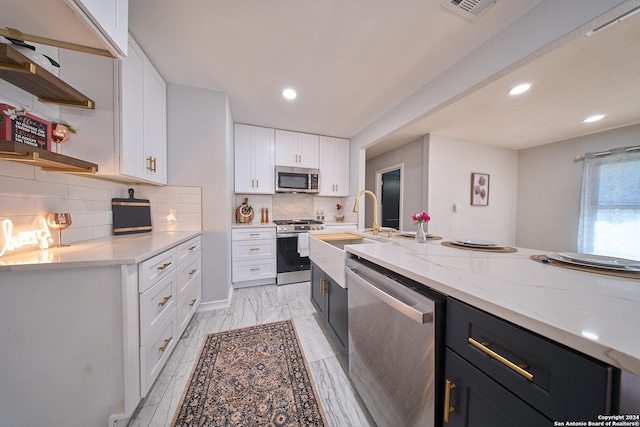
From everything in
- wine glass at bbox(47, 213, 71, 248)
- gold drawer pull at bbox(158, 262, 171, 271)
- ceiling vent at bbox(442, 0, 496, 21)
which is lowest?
gold drawer pull at bbox(158, 262, 171, 271)

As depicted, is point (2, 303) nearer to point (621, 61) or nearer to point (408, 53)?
point (408, 53)

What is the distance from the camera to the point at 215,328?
6.05ft

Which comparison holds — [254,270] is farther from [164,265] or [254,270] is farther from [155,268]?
[155,268]

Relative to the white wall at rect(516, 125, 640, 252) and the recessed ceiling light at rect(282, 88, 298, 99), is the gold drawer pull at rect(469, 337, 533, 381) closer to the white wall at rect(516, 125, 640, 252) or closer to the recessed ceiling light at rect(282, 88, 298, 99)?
the recessed ceiling light at rect(282, 88, 298, 99)

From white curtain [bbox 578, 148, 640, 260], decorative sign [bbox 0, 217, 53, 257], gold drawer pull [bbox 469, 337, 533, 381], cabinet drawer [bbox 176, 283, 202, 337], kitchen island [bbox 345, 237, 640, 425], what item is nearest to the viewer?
kitchen island [bbox 345, 237, 640, 425]

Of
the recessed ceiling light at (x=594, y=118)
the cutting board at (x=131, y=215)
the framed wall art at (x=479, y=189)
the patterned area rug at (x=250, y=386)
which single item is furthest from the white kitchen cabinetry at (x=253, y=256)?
the recessed ceiling light at (x=594, y=118)

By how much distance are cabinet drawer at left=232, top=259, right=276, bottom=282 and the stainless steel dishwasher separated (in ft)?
6.02

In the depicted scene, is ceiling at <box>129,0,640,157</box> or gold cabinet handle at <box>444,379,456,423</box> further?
ceiling at <box>129,0,640,157</box>

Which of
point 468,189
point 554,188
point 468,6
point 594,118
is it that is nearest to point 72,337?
point 468,6

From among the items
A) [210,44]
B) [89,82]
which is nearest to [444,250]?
[210,44]

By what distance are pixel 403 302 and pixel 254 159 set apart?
2.88 metres

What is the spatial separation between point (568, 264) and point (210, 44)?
255 cm

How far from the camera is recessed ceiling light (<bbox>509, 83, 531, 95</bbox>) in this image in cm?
195

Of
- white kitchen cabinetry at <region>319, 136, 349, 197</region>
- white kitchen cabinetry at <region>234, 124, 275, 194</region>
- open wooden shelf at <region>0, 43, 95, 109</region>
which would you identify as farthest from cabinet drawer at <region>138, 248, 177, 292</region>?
white kitchen cabinetry at <region>319, 136, 349, 197</region>
